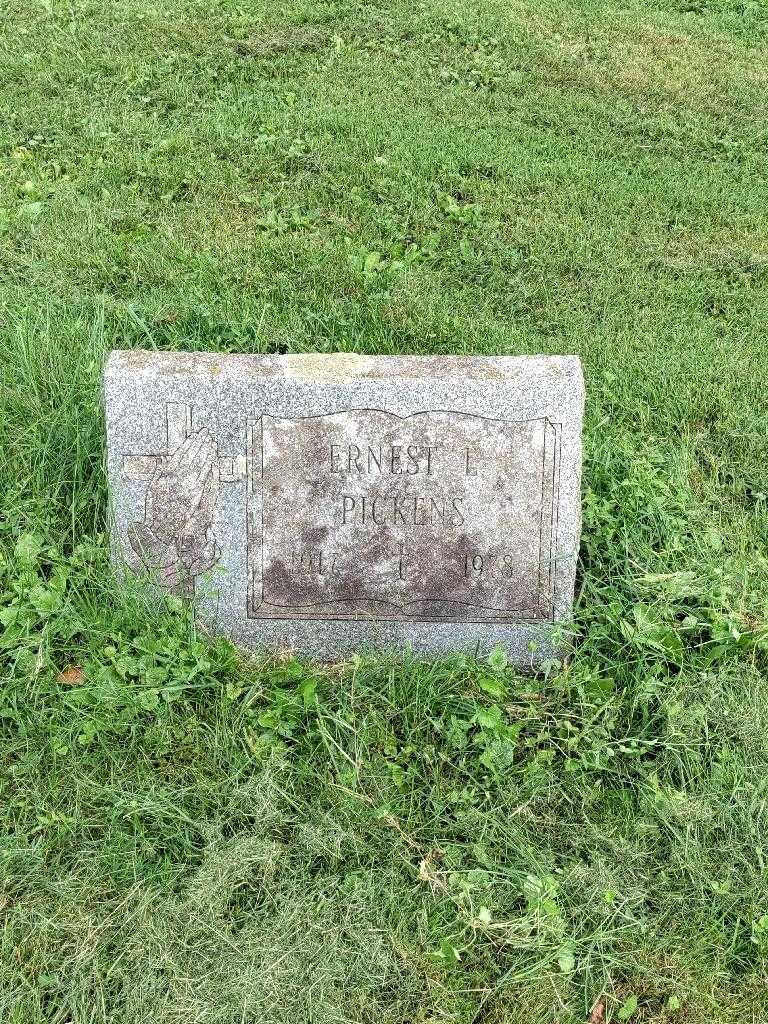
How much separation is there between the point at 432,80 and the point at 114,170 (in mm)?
2192

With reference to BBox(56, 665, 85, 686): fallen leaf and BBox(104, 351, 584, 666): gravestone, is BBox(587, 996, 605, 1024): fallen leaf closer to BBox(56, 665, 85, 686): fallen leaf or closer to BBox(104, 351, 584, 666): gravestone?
BBox(104, 351, 584, 666): gravestone

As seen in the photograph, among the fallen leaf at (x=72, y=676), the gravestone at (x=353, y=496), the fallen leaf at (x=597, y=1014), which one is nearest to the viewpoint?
the fallen leaf at (x=597, y=1014)

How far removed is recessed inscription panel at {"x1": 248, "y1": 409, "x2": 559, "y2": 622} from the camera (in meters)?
2.83

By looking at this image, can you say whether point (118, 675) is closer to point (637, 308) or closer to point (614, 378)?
point (614, 378)

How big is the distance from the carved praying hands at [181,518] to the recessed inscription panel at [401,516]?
134mm

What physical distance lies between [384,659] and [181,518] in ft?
2.52

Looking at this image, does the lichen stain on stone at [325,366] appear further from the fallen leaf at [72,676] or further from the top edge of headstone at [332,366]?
the fallen leaf at [72,676]

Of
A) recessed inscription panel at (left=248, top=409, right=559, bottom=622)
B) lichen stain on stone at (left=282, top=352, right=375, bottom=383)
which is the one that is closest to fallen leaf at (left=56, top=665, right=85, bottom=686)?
recessed inscription panel at (left=248, top=409, right=559, bottom=622)

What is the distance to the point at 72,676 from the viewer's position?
8.91 feet

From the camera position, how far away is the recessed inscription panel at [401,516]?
2.83 meters

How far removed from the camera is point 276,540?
285 centimetres

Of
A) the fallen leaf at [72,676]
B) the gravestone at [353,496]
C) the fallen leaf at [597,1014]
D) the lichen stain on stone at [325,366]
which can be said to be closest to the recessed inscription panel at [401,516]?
the gravestone at [353,496]

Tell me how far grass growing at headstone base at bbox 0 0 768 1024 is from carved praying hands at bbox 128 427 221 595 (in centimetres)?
14

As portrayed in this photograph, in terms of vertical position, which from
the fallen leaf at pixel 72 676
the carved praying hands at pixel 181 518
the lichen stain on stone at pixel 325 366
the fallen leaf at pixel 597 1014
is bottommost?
the fallen leaf at pixel 597 1014
